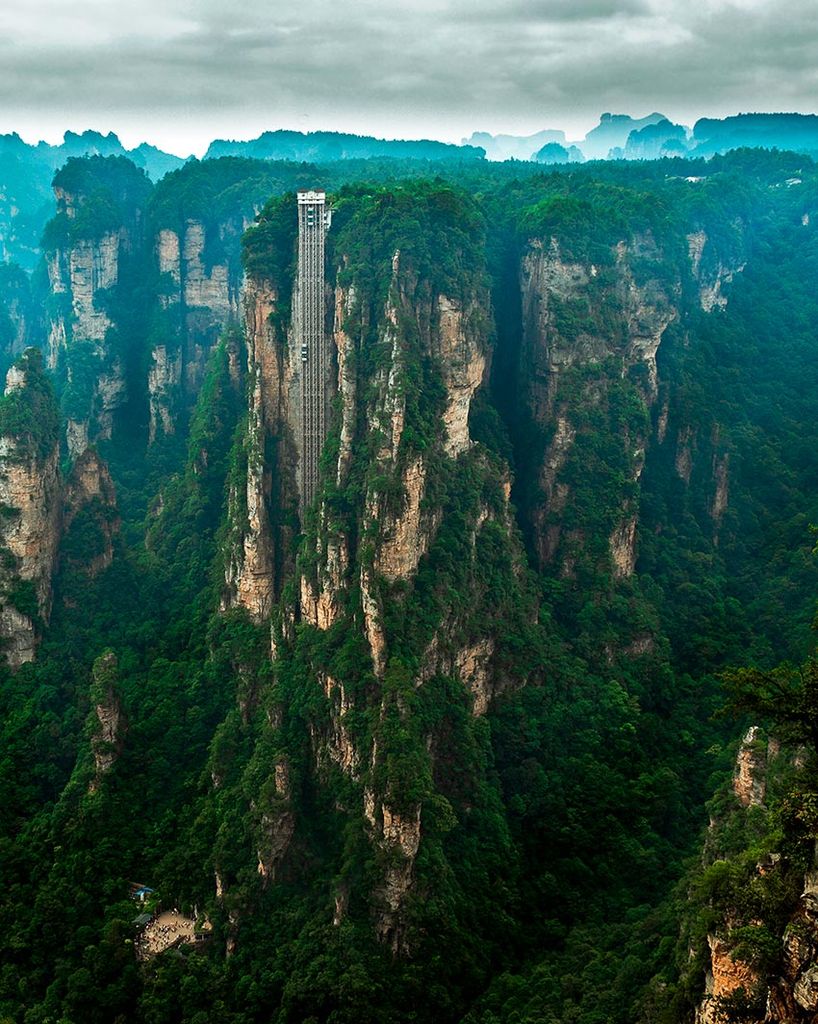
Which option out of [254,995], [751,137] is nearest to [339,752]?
[254,995]

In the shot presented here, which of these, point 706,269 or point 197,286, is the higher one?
point 706,269

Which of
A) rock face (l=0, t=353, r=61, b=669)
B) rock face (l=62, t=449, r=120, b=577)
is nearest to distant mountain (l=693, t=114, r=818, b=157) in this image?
rock face (l=62, t=449, r=120, b=577)

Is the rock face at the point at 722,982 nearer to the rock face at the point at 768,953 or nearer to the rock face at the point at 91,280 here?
the rock face at the point at 768,953

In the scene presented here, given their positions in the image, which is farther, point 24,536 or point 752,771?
point 24,536

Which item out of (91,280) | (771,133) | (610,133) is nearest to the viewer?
(91,280)

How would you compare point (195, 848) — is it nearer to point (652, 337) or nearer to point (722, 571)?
point (722, 571)

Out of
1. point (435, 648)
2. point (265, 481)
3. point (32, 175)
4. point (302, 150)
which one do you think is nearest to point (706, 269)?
point (265, 481)

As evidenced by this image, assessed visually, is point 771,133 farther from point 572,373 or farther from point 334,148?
point 572,373

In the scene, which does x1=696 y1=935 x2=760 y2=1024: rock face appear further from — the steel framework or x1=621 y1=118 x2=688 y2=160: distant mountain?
x1=621 y1=118 x2=688 y2=160: distant mountain
